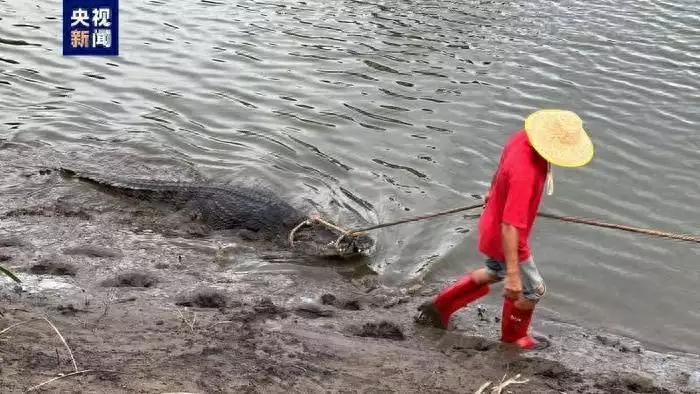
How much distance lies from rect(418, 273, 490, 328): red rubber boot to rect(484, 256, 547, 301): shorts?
23 cm

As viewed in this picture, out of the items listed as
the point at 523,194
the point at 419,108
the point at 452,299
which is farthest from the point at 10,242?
the point at 419,108

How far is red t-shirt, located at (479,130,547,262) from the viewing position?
4.34 metres

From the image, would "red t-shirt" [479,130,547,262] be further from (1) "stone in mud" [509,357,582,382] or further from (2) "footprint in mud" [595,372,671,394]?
(2) "footprint in mud" [595,372,671,394]

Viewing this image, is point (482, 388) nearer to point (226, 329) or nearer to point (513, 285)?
point (513, 285)

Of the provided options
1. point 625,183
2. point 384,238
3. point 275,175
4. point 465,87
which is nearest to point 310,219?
point 384,238

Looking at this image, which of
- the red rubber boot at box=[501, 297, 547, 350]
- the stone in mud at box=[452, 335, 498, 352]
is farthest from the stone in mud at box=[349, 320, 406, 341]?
the red rubber boot at box=[501, 297, 547, 350]

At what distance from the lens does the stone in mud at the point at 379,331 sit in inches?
204

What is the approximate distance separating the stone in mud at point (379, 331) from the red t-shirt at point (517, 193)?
0.98 meters

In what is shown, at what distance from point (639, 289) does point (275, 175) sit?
4.04 metres

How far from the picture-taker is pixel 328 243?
6859 mm

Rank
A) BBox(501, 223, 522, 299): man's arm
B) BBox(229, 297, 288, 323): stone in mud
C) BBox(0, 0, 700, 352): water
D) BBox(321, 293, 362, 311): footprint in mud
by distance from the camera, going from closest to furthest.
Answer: BBox(501, 223, 522, 299): man's arm
BBox(229, 297, 288, 323): stone in mud
BBox(321, 293, 362, 311): footprint in mud
BBox(0, 0, 700, 352): water

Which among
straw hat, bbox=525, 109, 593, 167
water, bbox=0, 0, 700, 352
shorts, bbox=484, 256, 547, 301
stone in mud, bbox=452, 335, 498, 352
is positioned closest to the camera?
straw hat, bbox=525, 109, 593, 167

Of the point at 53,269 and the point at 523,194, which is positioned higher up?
the point at 523,194

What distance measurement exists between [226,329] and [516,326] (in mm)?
2004
